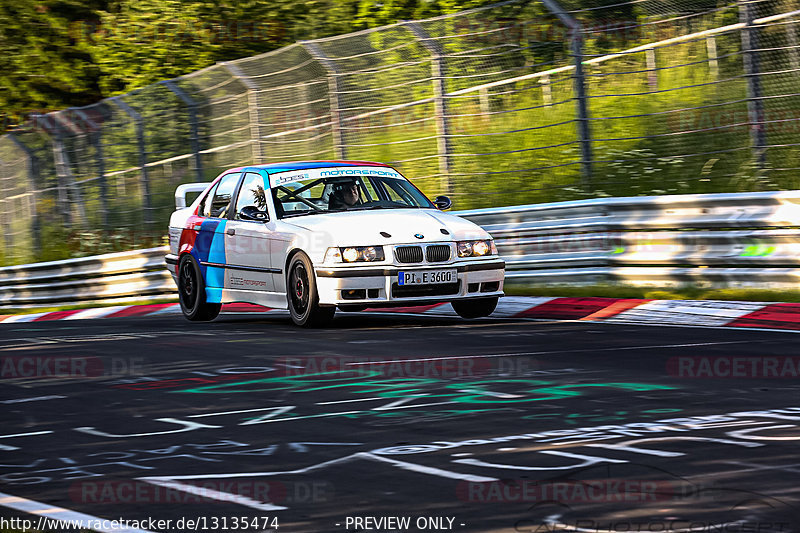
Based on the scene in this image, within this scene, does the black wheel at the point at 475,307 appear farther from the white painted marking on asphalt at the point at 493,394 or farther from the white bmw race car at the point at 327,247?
the white painted marking on asphalt at the point at 493,394

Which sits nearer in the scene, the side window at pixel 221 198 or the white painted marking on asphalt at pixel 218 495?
the white painted marking on asphalt at pixel 218 495

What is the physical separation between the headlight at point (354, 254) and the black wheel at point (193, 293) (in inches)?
112

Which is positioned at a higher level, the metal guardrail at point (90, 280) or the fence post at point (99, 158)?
the fence post at point (99, 158)

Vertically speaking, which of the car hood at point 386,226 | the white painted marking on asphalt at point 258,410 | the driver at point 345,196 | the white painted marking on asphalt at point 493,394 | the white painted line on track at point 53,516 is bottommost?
the white painted line on track at point 53,516

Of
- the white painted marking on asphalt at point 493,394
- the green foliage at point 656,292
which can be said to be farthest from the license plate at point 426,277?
the white painted marking on asphalt at point 493,394

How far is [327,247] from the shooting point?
1158 centimetres

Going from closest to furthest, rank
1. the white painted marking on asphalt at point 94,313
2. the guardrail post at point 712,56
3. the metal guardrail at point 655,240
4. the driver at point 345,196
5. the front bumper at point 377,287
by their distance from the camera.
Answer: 1. the front bumper at point 377,287
2. the metal guardrail at point 655,240
3. the driver at point 345,196
4. the guardrail post at point 712,56
5. the white painted marking on asphalt at point 94,313

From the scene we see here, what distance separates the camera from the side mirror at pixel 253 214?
41.7 ft

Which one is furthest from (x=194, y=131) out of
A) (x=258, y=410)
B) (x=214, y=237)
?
(x=258, y=410)

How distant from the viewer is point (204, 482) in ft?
18.1

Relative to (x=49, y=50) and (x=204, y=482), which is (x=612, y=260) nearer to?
(x=204, y=482)

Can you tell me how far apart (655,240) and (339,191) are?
323 cm

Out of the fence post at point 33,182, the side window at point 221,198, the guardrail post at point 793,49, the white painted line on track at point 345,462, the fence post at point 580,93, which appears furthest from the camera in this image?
the fence post at point 33,182

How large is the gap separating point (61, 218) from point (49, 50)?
29.7ft
